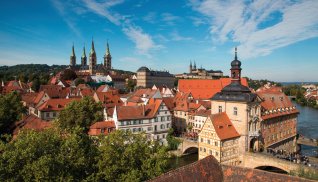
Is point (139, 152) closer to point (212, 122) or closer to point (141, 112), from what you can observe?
point (212, 122)

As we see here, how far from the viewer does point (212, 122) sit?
3438cm

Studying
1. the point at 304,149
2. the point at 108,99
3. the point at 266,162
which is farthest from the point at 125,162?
the point at 304,149

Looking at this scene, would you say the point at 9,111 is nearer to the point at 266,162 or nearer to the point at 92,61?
the point at 266,162

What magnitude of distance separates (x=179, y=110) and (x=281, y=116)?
1844 cm

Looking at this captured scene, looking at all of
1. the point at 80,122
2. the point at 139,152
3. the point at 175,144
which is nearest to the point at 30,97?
the point at 80,122

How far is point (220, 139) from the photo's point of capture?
1314 inches

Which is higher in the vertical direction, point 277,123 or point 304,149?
point 277,123

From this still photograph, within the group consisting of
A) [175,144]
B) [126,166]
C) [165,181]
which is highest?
[165,181]

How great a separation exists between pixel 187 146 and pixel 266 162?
43.6 feet

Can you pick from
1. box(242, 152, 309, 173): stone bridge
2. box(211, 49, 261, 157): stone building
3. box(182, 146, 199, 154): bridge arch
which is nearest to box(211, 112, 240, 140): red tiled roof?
box(211, 49, 261, 157): stone building

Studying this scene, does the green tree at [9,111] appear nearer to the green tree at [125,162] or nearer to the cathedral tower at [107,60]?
the green tree at [125,162]

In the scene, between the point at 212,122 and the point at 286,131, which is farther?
the point at 286,131

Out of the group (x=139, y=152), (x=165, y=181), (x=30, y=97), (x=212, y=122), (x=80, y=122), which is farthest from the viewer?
(x=30, y=97)

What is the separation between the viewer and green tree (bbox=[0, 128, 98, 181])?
58.4ft
